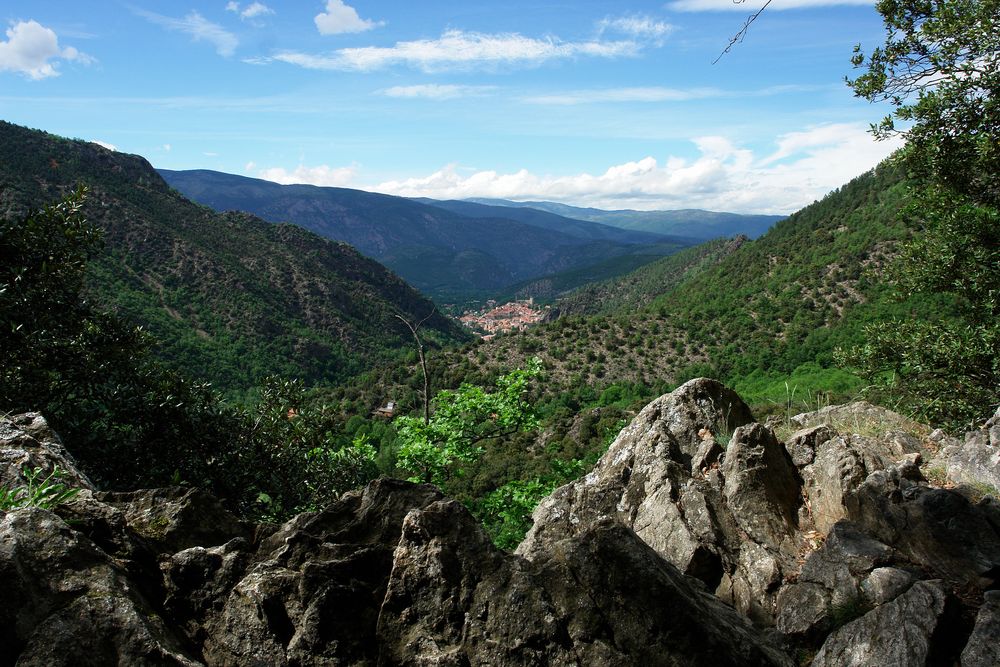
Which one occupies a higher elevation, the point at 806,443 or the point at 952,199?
the point at 952,199

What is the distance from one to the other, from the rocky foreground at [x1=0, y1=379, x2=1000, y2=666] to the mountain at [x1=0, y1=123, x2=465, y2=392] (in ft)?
299

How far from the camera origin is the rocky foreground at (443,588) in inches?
138

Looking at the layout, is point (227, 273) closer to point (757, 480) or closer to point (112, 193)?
point (112, 193)

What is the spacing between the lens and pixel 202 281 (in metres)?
120

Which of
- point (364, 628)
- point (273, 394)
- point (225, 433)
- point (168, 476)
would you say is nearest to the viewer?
point (364, 628)

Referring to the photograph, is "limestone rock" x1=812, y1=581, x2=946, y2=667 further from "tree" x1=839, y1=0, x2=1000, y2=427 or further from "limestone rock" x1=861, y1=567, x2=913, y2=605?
"tree" x1=839, y1=0, x2=1000, y2=427

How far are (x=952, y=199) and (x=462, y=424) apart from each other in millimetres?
11076

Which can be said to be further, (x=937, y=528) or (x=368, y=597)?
(x=937, y=528)

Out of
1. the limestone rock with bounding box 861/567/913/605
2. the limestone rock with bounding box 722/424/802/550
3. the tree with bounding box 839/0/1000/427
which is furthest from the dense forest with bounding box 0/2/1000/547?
the limestone rock with bounding box 861/567/913/605

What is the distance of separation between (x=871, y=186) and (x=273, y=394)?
130628 mm

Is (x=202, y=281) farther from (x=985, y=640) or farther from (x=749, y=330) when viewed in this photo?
(x=985, y=640)

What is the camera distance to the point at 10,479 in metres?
4.93

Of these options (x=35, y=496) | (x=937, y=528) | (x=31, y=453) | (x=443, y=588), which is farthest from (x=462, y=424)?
(x=35, y=496)

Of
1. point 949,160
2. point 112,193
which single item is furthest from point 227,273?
point 949,160
